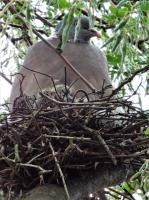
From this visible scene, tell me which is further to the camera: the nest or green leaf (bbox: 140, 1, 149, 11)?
the nest

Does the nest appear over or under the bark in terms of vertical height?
over

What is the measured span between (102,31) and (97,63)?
410mm

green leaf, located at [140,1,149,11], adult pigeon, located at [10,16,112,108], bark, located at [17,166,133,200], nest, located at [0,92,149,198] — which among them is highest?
adult pigeon, located at [10,16,112,108]

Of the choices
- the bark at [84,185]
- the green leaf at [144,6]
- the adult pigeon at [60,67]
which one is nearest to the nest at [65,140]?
the bark at [84,185]

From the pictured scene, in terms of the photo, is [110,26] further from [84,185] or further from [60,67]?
[84,185]

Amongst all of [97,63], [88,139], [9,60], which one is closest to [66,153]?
[88,139]

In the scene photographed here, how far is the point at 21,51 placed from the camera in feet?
13.4

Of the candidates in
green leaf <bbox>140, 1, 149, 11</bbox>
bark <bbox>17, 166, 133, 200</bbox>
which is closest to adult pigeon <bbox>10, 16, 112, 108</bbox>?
bark <bbox>17, 166, 133, 200</bbox>

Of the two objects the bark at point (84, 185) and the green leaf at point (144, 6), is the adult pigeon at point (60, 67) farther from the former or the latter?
the green leaf at point (144, 6)

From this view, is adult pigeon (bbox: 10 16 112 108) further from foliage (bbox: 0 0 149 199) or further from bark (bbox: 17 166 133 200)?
bark (bbox: 17 166 133 200)

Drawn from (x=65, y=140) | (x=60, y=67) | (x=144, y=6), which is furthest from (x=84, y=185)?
(x=60, y=67)

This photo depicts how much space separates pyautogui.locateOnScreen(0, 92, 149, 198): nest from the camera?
2.46m

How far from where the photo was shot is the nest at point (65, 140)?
96.9 inches

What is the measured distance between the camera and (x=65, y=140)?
2570 millimetres
